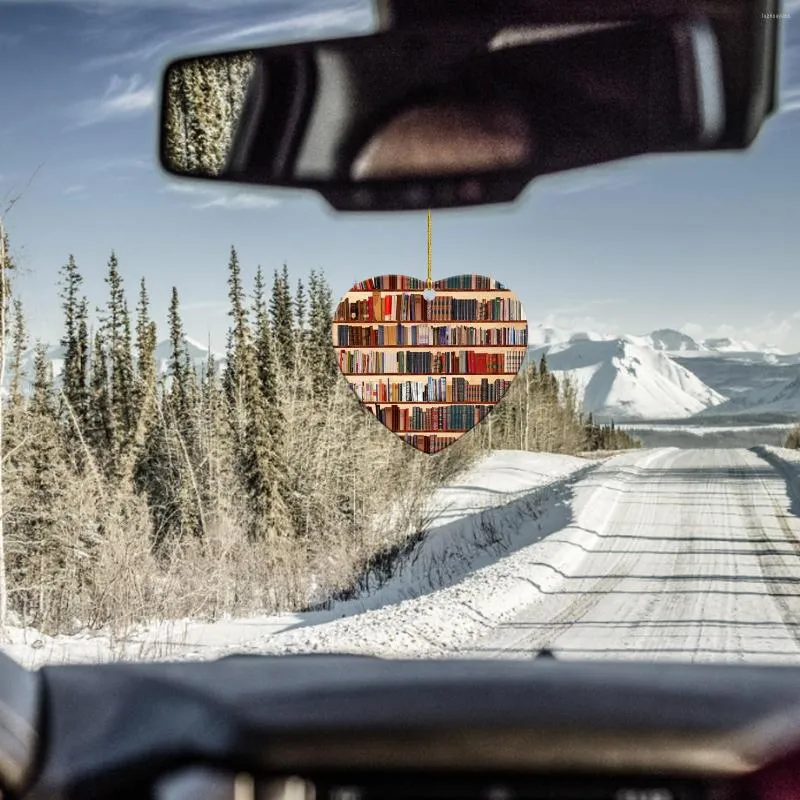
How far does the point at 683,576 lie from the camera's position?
4.48 m

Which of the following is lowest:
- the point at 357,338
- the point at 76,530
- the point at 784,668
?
the point at 76,530

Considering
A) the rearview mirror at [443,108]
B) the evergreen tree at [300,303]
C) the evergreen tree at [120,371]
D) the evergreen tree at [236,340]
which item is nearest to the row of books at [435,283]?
the rearview mirror at [443,108]

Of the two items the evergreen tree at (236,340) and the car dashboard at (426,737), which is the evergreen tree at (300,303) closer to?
the evergreen tree at (236,340)

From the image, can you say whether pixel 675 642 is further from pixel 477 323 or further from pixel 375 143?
pixel 375 143

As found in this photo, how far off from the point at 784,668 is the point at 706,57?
0.44m

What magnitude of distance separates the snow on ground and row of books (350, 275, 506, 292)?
122cm

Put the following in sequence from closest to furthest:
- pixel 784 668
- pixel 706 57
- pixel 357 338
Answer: pixel 784 668 → pixel 706 57 → pixel 357 338

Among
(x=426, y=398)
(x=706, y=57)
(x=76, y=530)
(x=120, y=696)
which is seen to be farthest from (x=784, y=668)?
(x=76, y=530)

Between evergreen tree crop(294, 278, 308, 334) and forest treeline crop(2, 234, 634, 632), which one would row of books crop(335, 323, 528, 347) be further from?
evergreen tree crop(294, 278, 308, 334)

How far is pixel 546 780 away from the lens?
15.2 inches

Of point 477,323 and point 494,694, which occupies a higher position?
point 477,323

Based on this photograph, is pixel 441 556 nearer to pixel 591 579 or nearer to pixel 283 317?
pixel 591 579

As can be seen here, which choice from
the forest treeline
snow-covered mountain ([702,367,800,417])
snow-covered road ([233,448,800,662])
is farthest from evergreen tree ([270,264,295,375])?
snow-covered mountain ([702,367,800,417])

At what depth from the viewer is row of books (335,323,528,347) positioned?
4.08 metres
